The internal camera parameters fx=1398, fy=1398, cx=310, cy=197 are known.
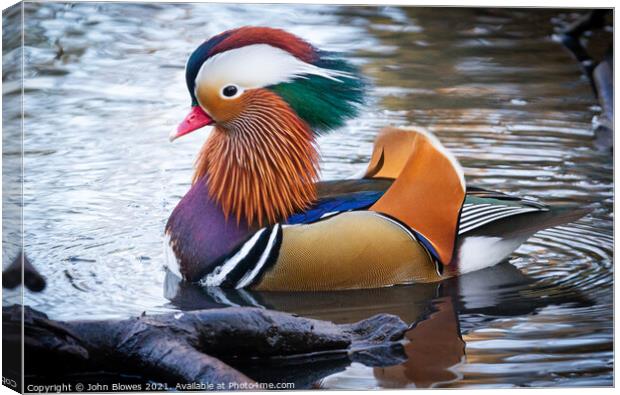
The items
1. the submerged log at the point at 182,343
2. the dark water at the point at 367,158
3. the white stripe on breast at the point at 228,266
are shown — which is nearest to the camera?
the submerged log at the point at 182,343

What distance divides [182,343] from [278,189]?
0.74 meters

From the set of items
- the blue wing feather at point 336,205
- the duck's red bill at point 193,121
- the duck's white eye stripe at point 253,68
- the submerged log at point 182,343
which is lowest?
the submerged log at point 182,343

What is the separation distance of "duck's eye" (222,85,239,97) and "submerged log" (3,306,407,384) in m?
0.85

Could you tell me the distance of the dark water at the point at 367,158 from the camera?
5.47 metres

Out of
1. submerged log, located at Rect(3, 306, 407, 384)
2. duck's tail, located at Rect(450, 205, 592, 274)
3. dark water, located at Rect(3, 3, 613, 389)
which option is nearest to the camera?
submerged log, located at Rect(3, 306, 407, 384)

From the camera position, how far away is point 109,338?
536 cm

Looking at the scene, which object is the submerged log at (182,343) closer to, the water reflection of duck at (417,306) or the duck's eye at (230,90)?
the water reflection of duck at (417,306)

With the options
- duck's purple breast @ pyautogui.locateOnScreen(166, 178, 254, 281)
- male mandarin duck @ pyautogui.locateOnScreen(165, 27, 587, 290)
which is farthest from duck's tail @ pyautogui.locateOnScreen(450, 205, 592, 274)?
duck's purple breast @ pyautogui.locateOnScreen(166, 178, 254, 281)

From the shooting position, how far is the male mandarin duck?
555cm

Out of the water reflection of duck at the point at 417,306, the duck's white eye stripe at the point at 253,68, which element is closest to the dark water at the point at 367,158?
the water reflection of duck at the point at 417,306

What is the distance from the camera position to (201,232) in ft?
18.4

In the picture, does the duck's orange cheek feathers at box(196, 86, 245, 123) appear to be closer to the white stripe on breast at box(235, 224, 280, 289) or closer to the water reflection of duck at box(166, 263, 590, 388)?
the white stripe on breast at box(235, 224, 280, 289)

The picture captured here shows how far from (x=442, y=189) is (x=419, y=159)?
0.52ft

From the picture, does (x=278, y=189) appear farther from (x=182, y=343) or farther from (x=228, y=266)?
(x=182, y=343)
